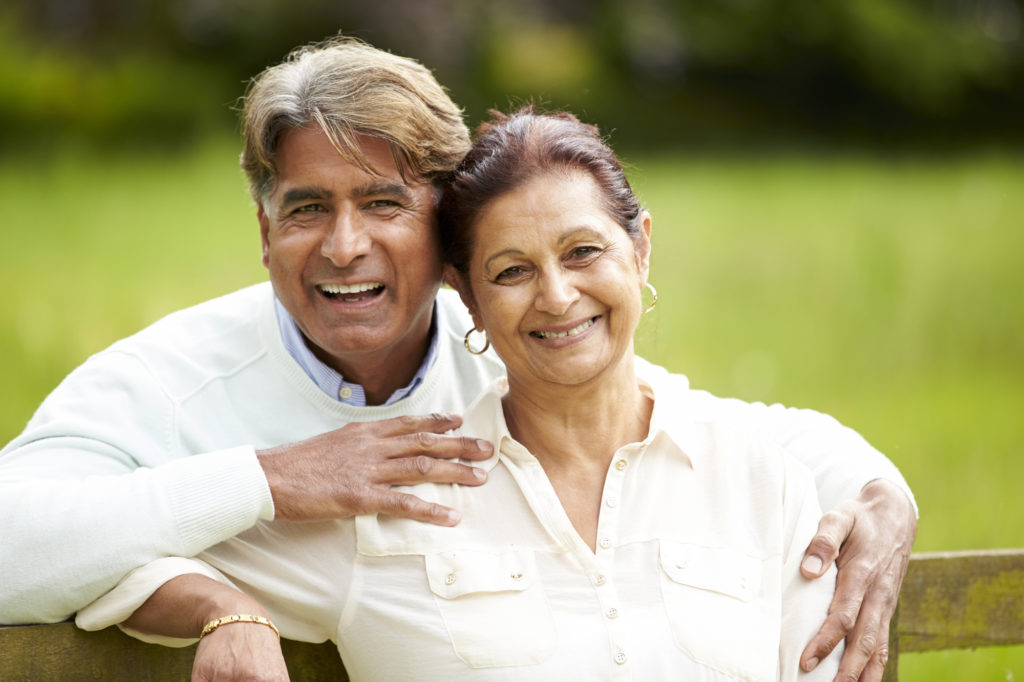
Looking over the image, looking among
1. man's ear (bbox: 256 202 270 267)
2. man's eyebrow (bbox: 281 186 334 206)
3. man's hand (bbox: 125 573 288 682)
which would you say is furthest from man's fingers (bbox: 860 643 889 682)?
man's ear (bbox: 256 202 270 267)

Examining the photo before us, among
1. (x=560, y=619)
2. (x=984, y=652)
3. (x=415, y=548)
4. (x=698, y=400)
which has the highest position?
(x=698, y=400)

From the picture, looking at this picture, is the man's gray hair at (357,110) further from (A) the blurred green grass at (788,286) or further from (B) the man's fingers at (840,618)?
(A) the blurred green grass at (788,286)

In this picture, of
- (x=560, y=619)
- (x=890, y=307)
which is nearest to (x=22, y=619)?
(x=560, y=619)

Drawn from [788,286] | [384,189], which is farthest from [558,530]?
[788,286]

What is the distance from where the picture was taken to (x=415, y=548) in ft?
7.93

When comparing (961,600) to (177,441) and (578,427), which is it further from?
(177,441)

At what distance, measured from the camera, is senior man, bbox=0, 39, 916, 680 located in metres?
2.37

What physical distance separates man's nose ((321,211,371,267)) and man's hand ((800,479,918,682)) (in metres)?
1.25

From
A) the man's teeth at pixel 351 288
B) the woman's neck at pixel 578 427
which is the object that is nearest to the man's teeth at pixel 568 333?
the woman's neck at pixel 578 427

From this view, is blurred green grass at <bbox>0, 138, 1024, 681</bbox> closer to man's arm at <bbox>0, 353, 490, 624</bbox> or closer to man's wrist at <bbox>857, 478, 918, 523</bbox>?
man's wrist at <bbox>857, 478, 918, 523</bbox>

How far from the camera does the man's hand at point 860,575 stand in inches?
95.8

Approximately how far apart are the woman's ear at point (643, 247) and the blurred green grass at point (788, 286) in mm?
2259

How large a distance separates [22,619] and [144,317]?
5.27 metres

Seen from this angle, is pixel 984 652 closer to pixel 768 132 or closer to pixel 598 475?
pixel 598 475
